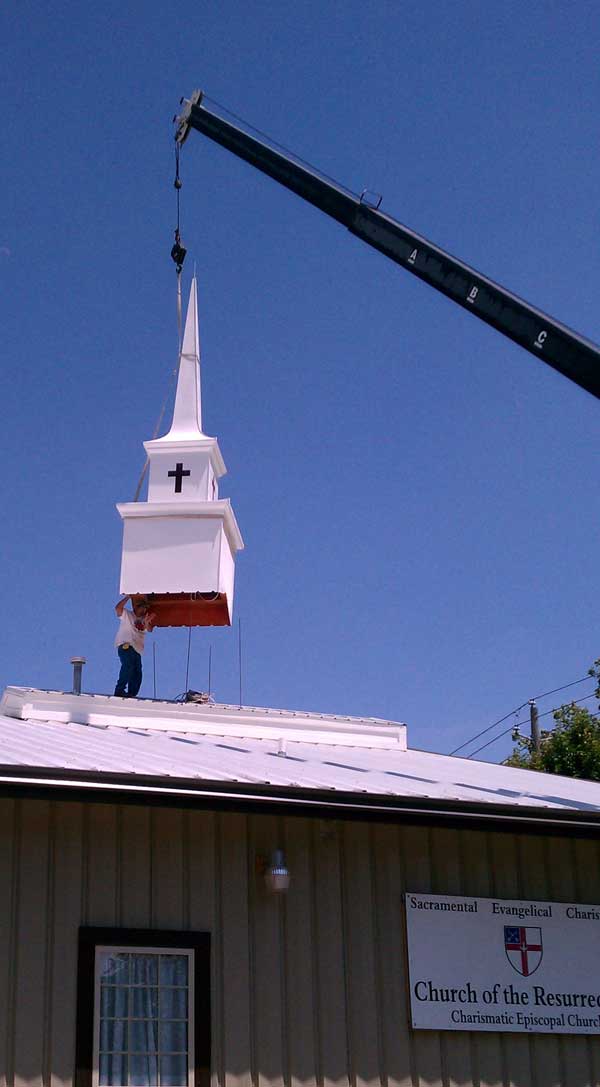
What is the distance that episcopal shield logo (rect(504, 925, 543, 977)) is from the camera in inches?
469

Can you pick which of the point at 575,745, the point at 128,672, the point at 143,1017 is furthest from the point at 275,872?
the point at 575,745

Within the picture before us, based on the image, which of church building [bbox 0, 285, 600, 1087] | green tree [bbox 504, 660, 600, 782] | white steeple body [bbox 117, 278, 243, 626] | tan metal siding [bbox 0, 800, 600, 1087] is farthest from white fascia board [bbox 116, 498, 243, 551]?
green tree [bbox 504, 660, 600, 782]

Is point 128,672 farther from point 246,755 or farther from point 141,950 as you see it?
point 141,950

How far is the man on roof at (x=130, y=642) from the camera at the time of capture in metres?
17.9

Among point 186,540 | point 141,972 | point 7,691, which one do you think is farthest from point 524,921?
point 186,540

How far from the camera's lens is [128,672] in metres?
17.9

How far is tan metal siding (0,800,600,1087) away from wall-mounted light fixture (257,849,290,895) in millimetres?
81

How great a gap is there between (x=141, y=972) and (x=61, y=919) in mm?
825

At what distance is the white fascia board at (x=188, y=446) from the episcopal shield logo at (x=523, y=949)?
9.08 m

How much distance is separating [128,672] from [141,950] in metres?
7.51

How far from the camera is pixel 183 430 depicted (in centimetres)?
1973

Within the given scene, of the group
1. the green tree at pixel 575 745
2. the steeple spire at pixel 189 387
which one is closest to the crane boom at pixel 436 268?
the steeple spire at pixel 189 387

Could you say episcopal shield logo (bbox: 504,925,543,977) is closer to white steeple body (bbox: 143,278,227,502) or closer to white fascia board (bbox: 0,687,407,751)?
white fascia board (bbox: 0,687,407,751)

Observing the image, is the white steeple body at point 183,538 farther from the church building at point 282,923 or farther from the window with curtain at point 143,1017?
the window with curtain at point 143,1017
